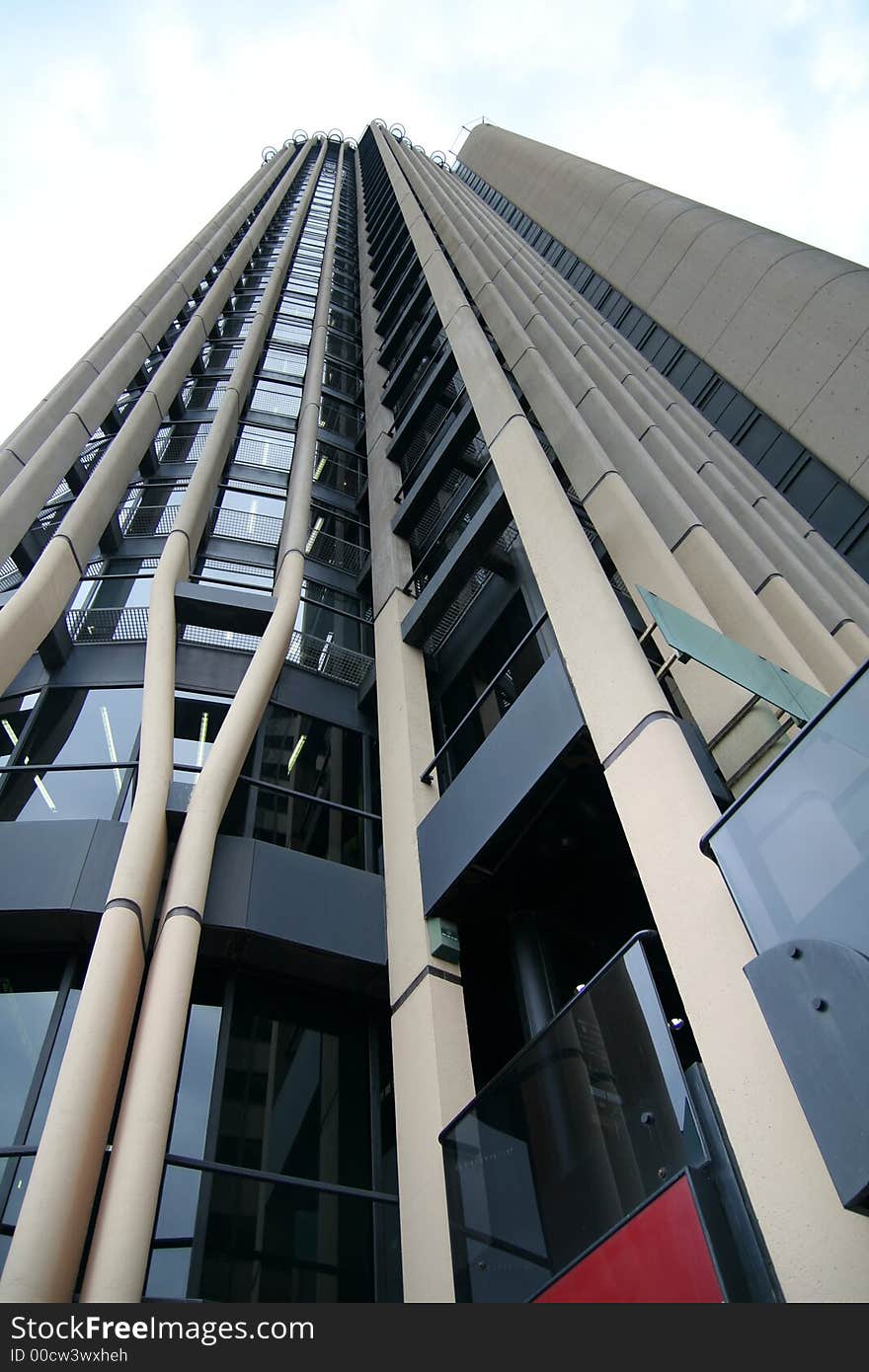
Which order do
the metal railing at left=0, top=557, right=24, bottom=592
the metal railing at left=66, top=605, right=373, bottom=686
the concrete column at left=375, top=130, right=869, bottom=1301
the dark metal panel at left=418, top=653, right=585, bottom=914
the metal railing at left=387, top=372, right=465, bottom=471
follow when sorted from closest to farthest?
the concrete column at left=375, top=130, right=869, bottom=1301 → the dark metal panel at left=418, top=653, right=585, bottom=914 → the metal railing at left=66, top=605, right=373, bottom=686 → the metal railing at left=0, top=557, right=24, bottom=592 → the metal railing at left=387, top=372, right=465, bottom=471

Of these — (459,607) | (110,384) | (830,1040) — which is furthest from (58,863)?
(110,384)

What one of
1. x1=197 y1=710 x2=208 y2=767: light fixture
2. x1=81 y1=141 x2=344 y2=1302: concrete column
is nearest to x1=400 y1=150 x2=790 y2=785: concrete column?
x1=81 y1=141 x2=344 y2=1302: concrete column

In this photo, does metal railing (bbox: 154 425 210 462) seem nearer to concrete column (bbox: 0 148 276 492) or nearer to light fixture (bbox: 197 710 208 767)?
concrete column (bbox: 0 148 276 492)

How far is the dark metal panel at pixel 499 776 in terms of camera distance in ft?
27.5

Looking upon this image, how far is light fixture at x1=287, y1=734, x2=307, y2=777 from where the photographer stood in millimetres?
11705

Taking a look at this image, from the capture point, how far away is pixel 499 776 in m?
8.93

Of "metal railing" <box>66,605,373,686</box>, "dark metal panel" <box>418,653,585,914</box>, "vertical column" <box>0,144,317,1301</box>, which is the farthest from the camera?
"metal railing" <box>66,605,373,686</box>

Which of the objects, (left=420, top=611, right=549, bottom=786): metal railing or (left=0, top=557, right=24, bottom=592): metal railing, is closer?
(left=420, top=611, right=549, bottom=786): metal railing

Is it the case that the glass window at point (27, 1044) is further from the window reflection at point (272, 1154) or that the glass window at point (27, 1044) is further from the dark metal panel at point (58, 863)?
the window reflection at point (272, 1154)

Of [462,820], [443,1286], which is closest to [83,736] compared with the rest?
[462,820]

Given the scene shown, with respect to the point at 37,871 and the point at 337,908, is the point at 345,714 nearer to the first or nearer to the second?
the point at 337,908

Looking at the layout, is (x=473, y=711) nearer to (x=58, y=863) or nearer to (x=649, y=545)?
(x=649, y=545)

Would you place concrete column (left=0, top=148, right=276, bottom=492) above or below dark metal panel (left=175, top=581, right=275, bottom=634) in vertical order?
above

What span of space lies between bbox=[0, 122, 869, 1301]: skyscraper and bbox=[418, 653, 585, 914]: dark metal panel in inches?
1.8
